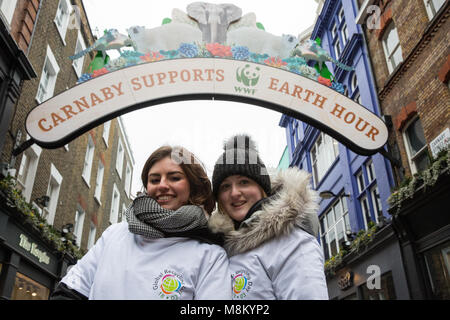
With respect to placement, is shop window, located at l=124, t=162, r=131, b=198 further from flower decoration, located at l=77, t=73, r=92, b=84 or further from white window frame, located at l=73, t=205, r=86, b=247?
flower decoration, located at l=77, t=73, r=92, b=84

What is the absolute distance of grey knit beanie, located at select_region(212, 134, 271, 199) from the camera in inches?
96.0

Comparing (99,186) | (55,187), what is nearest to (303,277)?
(55,187)

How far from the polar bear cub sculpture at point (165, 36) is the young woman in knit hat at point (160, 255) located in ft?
15.2

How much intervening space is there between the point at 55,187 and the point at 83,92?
7435 mm

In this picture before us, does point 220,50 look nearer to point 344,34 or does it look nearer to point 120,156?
point 344,34

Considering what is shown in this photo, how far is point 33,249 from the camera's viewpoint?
30.2 feet

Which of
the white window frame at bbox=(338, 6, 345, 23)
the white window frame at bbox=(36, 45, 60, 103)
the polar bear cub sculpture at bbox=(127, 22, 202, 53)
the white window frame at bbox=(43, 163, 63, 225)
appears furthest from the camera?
the white window frame at bbox=(338, 6, 345, 23)

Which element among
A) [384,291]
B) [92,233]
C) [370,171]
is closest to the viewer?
[384,291]

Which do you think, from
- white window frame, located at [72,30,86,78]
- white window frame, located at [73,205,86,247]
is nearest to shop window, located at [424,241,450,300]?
white window frame, located at [73,205,86,247]

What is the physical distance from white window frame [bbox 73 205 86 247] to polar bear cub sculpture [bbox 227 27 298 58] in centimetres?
978

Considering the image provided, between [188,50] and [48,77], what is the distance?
6911 millimetres

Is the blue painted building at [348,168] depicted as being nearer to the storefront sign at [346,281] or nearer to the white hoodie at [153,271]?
the storefront sign at [346,281]

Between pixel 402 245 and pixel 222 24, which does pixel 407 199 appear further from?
pixel 222 24

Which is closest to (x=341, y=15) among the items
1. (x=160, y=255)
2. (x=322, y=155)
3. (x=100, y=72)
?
(x=322, y=155)
